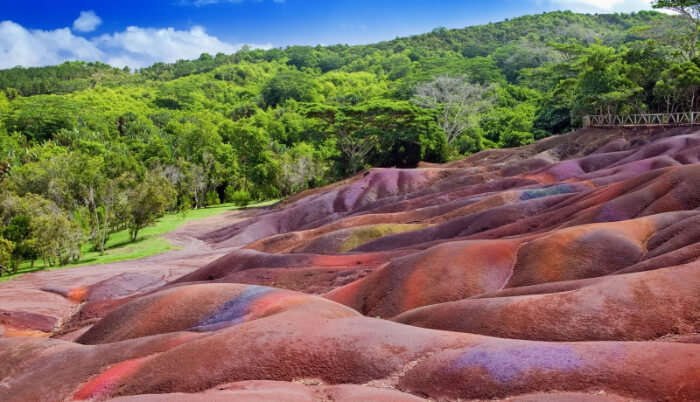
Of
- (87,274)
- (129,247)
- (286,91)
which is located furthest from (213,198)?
(286,91)

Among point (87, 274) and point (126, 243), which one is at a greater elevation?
point (126, 243)

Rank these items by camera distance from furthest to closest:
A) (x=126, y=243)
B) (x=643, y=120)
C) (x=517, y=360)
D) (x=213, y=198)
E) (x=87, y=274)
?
(x=213, y=198)
(x=643, y=120)
(x=126, y=243)
(x=87, y=274)
(x=517, y=360)

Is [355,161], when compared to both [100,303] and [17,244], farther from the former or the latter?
[100,303]

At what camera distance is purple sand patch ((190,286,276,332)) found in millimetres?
11336

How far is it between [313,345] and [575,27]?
16836cm

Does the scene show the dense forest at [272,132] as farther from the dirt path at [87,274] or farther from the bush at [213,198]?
the dirt path at [87,274]

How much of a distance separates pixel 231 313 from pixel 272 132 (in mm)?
75741

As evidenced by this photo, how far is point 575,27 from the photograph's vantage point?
154 meters

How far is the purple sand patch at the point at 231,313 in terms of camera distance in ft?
37.2

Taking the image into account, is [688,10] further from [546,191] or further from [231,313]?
[231,313]

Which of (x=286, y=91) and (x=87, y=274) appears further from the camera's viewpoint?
(x=286, y=91)

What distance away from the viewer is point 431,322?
35.1 feet

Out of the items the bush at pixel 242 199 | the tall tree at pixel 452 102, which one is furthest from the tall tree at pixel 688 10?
the bush at pixel 242 199

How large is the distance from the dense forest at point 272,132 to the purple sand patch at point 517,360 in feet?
121
